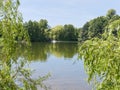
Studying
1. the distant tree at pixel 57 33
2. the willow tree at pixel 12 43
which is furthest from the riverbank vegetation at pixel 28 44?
the distant tree at pixel 57 33

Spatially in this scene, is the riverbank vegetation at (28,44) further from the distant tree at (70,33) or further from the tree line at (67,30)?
the distant tree at (70,33)

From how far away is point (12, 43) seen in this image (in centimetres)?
337

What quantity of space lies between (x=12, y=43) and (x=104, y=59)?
1.03 m

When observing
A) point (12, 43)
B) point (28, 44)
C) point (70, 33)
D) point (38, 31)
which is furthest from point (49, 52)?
point (70, 33)

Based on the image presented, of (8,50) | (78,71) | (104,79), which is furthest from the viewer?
(78,71)

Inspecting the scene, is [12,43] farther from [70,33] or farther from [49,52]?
[70,33]

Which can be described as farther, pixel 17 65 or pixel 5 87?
pixel 17 65

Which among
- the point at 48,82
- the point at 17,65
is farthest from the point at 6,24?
the point at 48,82

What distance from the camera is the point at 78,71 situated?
19.8 meters

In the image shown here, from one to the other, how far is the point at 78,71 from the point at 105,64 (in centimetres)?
1693

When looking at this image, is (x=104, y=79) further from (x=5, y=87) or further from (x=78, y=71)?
(x=78, y=71)

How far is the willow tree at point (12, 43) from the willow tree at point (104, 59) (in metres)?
0.70

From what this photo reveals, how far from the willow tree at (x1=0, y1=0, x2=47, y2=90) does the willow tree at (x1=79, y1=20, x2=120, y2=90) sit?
698 mm

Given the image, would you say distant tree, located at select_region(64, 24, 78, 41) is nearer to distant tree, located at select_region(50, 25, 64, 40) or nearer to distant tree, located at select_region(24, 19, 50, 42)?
distant tree, located at select_region(50, 25, 64, 40)
